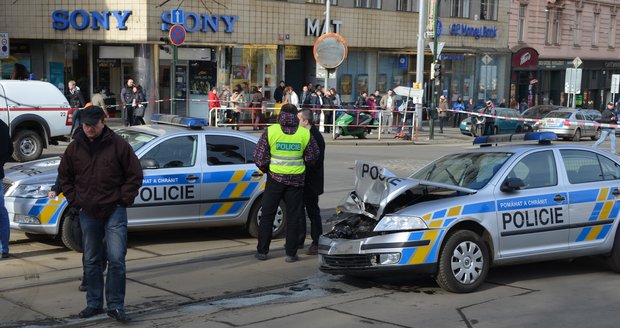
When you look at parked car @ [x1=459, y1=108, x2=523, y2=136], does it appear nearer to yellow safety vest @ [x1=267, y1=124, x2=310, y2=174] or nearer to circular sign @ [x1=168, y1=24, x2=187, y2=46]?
circular sign @ [x1=168, y1=24, x2=187, y2=46]

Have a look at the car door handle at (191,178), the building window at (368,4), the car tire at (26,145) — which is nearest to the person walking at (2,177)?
the car door handle at (191,178)

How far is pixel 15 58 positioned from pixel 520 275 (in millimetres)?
26704

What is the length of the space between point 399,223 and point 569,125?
29126 mm

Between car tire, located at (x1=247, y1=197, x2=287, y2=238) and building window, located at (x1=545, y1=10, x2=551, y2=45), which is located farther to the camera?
building window, located at (x1=545, y1=10, x2=551, y2=45)

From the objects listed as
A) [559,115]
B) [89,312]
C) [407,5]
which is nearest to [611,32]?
[407,5]

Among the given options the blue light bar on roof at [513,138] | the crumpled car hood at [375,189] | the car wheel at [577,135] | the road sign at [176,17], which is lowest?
the car wheel at [577,135]

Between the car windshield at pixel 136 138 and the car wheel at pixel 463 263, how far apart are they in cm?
412

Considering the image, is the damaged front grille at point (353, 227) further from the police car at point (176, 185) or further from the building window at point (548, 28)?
the building window at point (548, 28)

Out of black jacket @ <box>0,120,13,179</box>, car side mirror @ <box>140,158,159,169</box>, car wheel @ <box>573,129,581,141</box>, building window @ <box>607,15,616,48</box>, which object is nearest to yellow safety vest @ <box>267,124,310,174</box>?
car side mirror @ <box>140,158,159,169</box>

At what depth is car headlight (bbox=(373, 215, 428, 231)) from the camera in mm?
7719

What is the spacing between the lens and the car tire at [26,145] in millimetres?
18453

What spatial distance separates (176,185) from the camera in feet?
32.6

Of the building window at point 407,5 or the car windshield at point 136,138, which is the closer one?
the car windshield at point 136,138

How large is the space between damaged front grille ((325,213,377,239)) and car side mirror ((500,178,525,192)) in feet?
4.41
